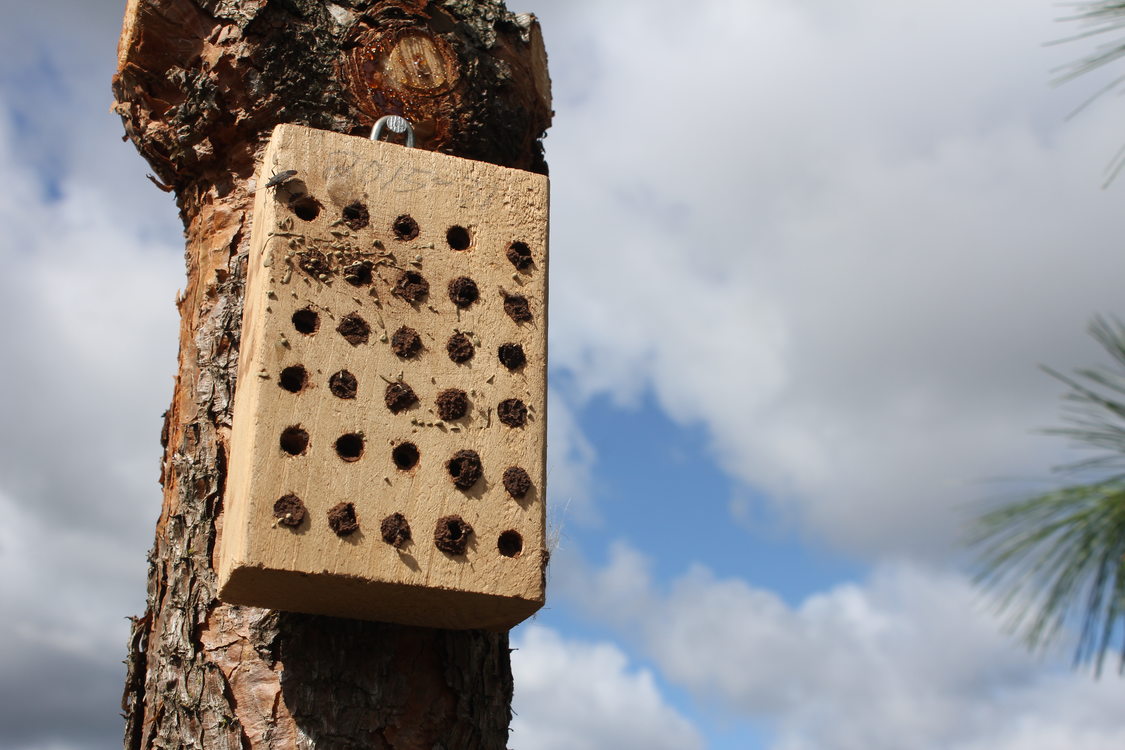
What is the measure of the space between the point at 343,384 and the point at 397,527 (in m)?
0.29

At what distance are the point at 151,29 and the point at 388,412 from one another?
1.24 metres

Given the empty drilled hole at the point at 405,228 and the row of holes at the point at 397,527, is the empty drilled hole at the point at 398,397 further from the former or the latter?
the empty drilled hole at the point at 405,228

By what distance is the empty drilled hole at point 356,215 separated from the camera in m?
2.48

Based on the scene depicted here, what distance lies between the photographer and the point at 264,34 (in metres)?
2.92

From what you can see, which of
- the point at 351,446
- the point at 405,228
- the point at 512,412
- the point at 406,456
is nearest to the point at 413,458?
the point at 406,456

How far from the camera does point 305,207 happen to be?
97.4 inches

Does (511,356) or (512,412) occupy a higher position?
(511,356)

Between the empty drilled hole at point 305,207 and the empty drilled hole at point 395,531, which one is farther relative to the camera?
the empty drilled hole at point 305,207

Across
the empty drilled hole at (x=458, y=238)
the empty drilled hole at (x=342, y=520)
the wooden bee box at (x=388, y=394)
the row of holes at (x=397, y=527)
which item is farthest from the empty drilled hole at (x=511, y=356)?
the empty drilled hole at (x=342, y=520)

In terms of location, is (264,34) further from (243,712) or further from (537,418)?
(243,712)

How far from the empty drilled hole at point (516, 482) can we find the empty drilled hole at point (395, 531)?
22 cm

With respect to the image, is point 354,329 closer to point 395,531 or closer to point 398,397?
point 398,397

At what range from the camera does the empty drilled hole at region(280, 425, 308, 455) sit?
7.53 feet

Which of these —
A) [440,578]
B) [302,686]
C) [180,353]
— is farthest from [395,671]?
[180,353]
